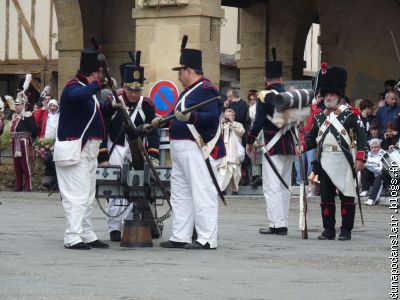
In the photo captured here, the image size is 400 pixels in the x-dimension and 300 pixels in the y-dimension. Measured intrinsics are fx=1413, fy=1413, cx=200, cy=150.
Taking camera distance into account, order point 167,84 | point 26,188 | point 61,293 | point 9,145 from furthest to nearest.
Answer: point 9,145
point 26,188
point 167,84
point 61,293

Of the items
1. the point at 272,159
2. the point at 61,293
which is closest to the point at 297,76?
the point at 272,159

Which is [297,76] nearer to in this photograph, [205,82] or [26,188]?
[26,188]

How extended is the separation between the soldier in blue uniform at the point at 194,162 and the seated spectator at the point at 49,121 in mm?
11488

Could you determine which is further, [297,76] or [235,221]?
[297,76]

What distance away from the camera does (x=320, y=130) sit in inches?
586

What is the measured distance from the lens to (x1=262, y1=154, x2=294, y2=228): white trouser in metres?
15.2

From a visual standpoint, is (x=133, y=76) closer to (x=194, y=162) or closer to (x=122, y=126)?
(x=122, y=126)

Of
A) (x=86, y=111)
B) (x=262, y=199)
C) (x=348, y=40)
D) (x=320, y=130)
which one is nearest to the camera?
(x=86, y=111)

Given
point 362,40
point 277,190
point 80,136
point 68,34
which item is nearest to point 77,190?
point 80,136

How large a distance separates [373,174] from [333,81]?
765 cm

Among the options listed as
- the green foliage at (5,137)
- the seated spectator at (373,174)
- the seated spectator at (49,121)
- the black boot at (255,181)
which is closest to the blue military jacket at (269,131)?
the seated spectator at (373,174)

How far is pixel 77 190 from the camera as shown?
12977mm

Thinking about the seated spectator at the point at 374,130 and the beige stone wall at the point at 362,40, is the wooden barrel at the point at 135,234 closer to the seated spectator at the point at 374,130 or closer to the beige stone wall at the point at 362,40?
the seated spectator at the point at 374,130

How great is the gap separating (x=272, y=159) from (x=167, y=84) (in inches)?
209
